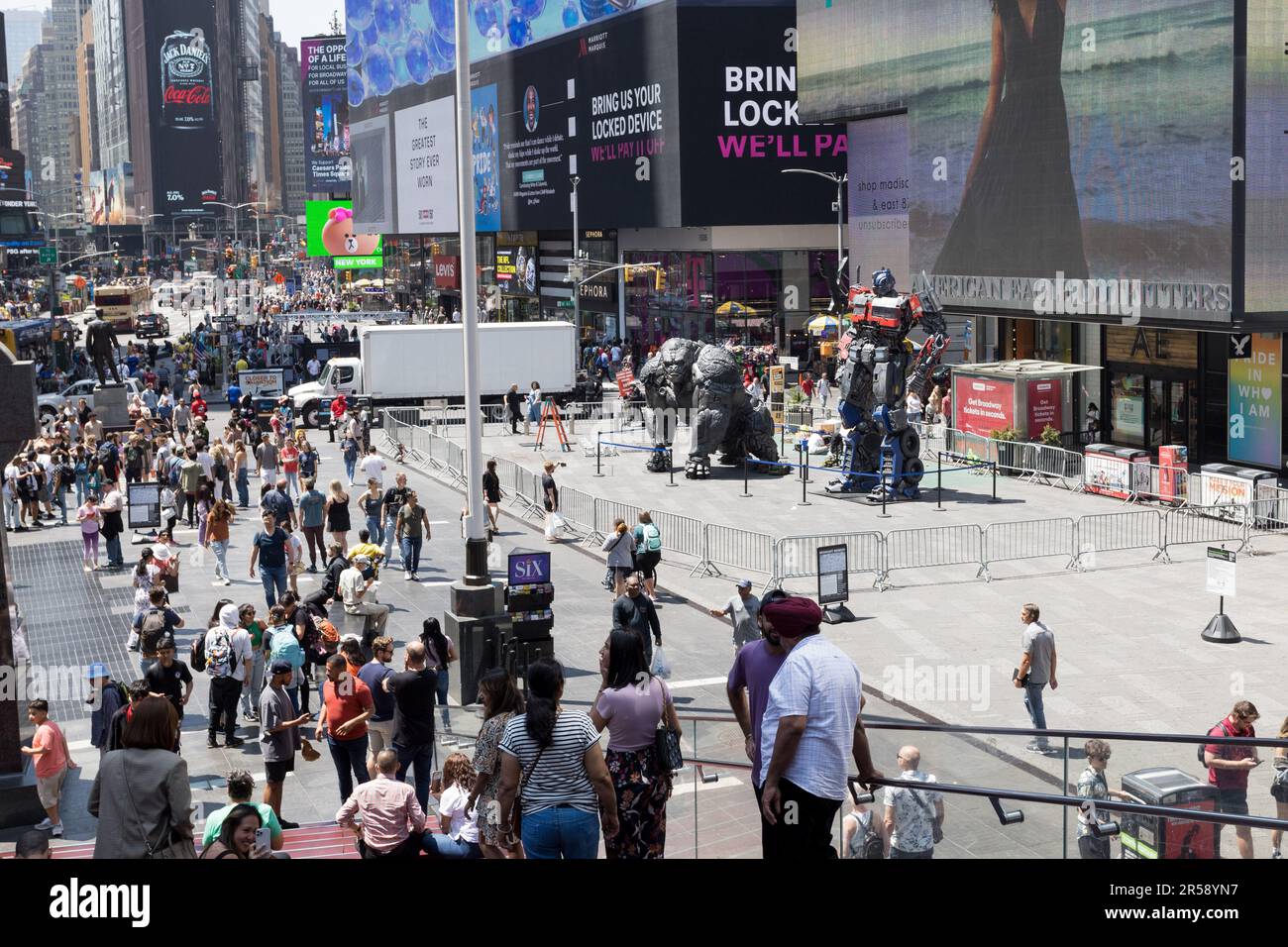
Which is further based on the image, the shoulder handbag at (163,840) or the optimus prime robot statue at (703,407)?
the optimus prime robot statue at (703,407)

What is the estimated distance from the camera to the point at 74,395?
160 feet

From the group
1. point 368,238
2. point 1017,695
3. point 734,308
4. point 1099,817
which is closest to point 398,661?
point 1017,695

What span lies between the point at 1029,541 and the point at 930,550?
1.90 m

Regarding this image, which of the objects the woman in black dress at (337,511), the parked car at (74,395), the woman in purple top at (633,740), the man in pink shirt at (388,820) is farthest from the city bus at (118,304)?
the woman in purple top at (633,740)

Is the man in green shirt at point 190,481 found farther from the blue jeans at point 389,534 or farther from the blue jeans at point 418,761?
the blue jeans at point 418,761

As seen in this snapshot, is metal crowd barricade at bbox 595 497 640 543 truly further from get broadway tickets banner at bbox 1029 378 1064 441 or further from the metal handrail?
the metal handrail

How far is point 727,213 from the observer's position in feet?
221

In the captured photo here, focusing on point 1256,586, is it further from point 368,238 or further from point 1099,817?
point 368,238

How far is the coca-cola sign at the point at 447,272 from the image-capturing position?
105 meters

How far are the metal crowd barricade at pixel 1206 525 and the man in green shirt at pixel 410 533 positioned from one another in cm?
1239

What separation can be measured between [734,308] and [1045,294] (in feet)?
91.3

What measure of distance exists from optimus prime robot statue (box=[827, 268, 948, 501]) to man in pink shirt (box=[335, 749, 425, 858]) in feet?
77.7
